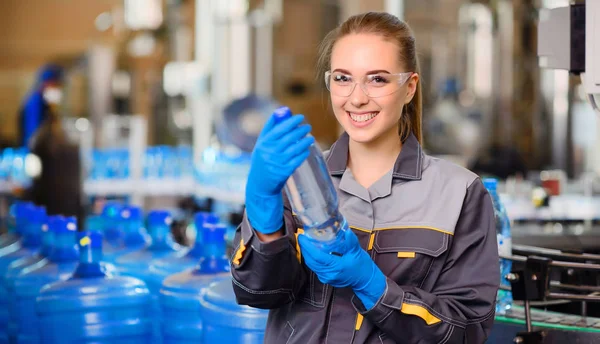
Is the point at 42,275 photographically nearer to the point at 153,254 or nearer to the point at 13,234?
the point at 153,254

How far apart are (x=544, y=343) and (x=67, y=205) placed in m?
3.94

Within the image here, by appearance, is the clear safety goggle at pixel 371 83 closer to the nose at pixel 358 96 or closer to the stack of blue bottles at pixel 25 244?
the nose at pixel 358 96

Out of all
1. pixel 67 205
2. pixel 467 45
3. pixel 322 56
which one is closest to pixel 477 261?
pixel 322 56

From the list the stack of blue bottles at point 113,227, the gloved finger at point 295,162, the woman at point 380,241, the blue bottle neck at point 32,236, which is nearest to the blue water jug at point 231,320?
the woman at point 380,241

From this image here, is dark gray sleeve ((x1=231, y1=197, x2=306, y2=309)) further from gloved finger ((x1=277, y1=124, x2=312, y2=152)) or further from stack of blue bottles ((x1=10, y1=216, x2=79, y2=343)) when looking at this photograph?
stack of blue bottles ((x1=10, y1=216, x2=79, y2=343))

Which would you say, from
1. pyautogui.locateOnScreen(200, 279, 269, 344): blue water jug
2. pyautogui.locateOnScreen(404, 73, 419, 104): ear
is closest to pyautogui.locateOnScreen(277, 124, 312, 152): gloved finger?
pyautogui.locateOnScreen(404, 73, 419, 104): ear

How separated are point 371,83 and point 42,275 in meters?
1.40

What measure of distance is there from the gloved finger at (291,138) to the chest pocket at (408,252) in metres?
0.30

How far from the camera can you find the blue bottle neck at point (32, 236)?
2.96 metres

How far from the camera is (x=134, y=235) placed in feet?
9.43

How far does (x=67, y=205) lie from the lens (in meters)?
5.32

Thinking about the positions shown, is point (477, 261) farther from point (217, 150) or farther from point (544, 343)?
point (217, 150)

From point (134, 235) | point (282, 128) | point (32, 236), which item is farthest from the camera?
point (32, 236)

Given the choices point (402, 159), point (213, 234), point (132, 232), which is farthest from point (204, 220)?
point (402, 159)
